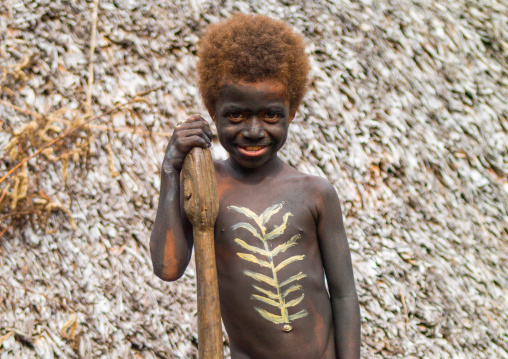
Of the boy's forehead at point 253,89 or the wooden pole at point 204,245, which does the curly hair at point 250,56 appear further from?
the wooden pole at point 204,245

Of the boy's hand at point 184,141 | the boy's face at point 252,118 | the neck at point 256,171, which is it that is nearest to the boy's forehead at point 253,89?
the boy's face at point 252,118

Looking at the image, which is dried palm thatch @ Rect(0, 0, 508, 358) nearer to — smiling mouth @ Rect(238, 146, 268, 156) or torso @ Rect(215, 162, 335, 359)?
torso @ Rect(215, 162, 335, 359)

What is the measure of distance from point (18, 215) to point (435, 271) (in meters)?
2.67

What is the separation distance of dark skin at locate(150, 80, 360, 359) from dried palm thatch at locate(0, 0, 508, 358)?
1.66 metres

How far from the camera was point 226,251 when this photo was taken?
198 centimetres

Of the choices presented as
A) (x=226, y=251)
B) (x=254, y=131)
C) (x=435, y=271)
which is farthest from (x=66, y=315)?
(x=435, y=271)

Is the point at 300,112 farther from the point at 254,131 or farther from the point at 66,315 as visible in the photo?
the point at 254,131

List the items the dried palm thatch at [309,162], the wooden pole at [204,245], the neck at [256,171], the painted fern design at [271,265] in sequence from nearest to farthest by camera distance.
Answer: the wooden pole at [204,245] < the painted fern design at [271,265] < the neck at [256,171] < the dried palm thatch at [309,162]

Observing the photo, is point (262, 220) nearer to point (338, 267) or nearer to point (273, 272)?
point (273, 272)

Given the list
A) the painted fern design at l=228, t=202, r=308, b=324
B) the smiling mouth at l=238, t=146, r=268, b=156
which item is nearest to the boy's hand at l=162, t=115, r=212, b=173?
the smiling mouth at l=238, t=146, r=268, b=156

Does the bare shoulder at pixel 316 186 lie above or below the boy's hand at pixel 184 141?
below

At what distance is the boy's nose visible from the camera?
189 centimetres

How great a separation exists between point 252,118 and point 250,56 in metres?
0.19

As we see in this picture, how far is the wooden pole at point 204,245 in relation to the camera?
71.9 inches
